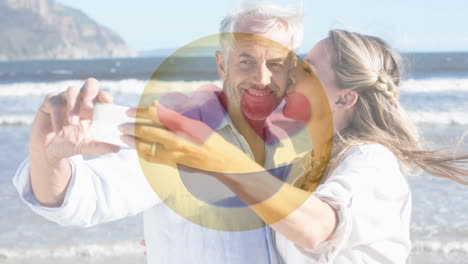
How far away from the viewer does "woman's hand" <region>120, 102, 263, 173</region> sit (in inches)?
22.4

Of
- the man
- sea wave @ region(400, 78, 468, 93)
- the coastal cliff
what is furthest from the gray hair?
the coastal cliff

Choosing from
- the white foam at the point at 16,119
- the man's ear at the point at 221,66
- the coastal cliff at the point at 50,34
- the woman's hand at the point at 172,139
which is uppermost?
the woman's hand at the point at 172,139

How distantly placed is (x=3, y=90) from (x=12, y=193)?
10149mm

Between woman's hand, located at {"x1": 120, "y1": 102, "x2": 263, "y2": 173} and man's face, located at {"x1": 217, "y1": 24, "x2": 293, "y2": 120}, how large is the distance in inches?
12.4

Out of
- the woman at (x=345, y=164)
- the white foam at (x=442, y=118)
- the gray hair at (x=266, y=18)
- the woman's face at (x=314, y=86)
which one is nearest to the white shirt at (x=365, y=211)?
the woman at (x=345, y=164)

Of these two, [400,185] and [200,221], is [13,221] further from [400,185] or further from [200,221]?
[400,185]

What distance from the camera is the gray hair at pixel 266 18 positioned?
96 cm

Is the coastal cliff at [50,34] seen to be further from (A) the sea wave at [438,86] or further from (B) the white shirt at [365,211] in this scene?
(B) the white shirt at [365,211]

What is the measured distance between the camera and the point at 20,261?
3.00 metres

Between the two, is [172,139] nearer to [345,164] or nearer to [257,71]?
[257,71]

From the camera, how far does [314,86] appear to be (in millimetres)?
1122

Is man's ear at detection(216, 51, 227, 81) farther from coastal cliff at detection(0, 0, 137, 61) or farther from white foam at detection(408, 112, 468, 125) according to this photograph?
coastal cliff at detection(0, 0, 137, 61)
